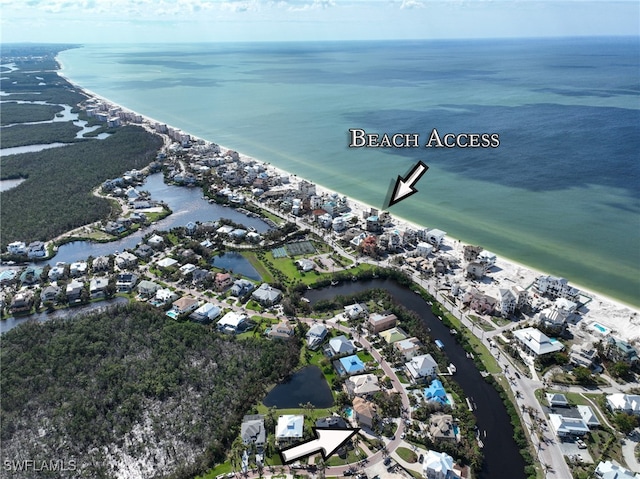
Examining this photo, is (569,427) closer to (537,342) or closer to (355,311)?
(537,342)

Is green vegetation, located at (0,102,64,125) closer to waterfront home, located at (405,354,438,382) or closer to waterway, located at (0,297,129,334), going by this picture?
waterway, located at (0,297,129,334)

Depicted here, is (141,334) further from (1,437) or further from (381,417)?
(381,417)

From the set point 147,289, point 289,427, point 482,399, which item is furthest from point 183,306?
point 482,399

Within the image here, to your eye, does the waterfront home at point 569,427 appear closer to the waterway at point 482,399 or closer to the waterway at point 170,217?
the waterway at point 482,399

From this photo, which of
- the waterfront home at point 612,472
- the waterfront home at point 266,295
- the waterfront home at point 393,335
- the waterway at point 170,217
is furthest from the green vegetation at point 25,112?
the waterfront home at point 612,472

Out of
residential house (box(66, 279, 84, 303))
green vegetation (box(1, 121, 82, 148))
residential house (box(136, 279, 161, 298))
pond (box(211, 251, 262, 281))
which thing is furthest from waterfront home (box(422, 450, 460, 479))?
green vegetation (box(1, 121, 82, 148))

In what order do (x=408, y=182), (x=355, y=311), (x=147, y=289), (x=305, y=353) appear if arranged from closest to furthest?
1. (x=305, y=353)
2. (x=355, y=311)
3. (x=408, y=182)
4. (x=147, y=289)
